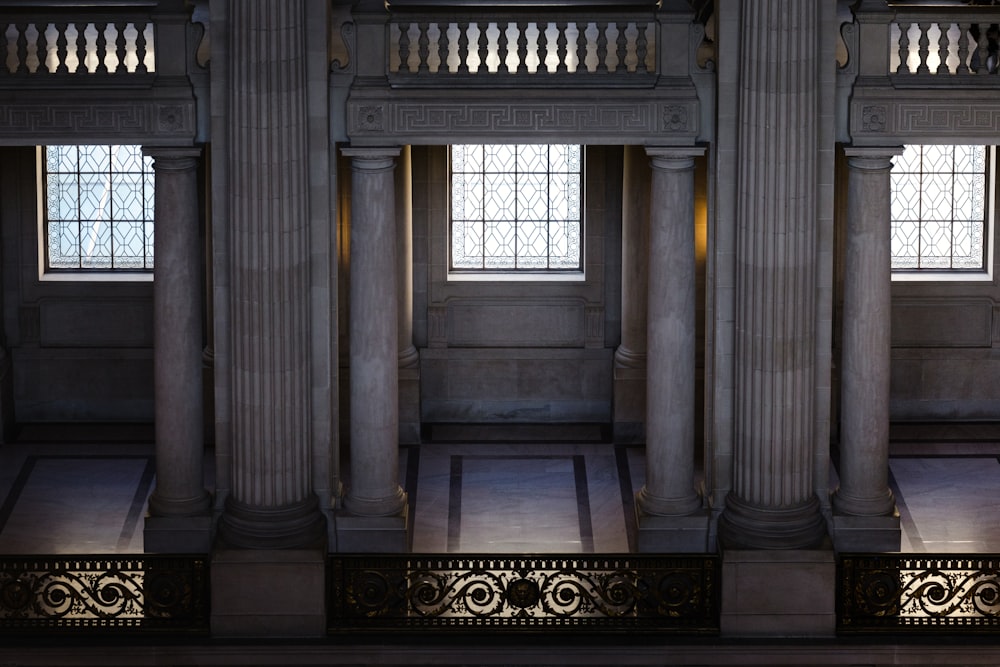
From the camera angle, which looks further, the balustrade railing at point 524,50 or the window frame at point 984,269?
the window frame at point 984,269

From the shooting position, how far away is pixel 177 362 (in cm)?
1817

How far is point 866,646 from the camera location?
1706 centimetres

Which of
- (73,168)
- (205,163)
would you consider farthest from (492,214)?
(73,168)

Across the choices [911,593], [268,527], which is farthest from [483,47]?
[911,593]

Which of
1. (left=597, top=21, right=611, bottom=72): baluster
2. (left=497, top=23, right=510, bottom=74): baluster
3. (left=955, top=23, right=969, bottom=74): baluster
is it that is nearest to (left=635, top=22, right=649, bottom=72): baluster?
(left=597, top=21, right=611, bottom=72): baluster

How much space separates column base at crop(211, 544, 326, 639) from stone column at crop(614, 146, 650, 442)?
20.9ft

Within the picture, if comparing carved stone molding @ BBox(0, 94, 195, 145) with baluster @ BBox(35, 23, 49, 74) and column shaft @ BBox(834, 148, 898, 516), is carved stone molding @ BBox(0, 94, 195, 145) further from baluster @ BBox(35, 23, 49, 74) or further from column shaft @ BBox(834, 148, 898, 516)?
column shaft @ BBox(834, 148, 898, 516)

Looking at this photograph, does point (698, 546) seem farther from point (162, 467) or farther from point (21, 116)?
point (21, 116)

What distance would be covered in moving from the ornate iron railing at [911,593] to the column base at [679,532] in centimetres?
153

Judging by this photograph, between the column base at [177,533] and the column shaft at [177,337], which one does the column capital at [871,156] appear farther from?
the column base at [177,533]

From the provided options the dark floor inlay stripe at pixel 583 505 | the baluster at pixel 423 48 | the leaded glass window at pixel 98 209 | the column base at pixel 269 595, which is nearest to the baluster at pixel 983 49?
the baluster at pixel 423 48

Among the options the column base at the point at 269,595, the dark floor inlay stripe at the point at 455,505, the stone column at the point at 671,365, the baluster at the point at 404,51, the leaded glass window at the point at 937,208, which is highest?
the baluster at the point at 404,51

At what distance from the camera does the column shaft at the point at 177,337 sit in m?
17.8

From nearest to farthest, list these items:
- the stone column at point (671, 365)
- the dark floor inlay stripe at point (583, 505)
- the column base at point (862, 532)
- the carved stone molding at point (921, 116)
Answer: the carved stone molding at point (921, 116)
the stone column at point (671, 365)
the column base at point (862, 532)
the dark floor inlay stripe at point (583, 505)
